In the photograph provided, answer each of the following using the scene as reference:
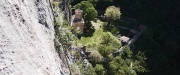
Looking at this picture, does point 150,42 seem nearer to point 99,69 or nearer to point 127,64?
point 127,64

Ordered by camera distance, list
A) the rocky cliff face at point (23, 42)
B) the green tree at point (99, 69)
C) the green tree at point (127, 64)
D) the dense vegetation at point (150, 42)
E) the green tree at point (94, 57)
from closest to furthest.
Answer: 1. the rocky cliff face at point (23, 42)
2. the green tree at point (99, 69)
3. the green tree at point (94, 57)
4. the green tree at point (127, 64)
5. the dense vegetation at point (150, 42)

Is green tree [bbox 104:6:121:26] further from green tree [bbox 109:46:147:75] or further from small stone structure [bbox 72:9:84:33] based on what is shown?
green tree [bbox 109:46:147:75]

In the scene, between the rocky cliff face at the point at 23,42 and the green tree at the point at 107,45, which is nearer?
the rocky cliff face at the point at 23,42

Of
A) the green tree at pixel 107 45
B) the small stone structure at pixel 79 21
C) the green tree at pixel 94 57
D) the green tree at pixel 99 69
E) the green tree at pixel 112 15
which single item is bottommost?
the green tree at pixel 99 69

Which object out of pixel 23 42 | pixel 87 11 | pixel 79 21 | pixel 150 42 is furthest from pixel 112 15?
pixel 23 42

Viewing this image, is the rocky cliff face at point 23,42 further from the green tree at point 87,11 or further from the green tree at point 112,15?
the green tree at point 112,15

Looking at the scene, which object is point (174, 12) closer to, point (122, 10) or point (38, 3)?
point (122, 10)

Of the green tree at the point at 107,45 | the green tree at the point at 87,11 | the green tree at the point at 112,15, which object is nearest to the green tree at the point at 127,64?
the green tree at the point at 107,45
